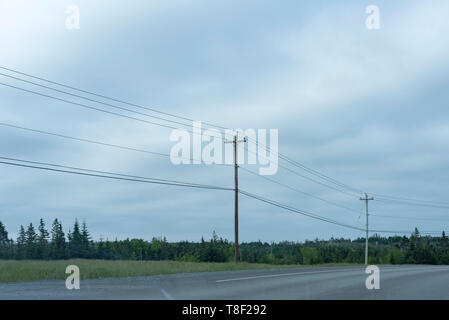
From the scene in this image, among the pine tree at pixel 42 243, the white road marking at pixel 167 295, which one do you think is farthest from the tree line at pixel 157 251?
the white road marking at pixel 167 295

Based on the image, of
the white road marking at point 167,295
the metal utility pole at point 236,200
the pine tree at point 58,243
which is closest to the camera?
the white road marking at point 167,295

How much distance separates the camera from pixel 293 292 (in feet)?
56.1

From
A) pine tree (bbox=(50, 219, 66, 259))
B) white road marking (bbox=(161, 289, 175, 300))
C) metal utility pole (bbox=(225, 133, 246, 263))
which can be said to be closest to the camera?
white road marking (bbox=(161, 289, 175, 300))

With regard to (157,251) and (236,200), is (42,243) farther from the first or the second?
(236,200)

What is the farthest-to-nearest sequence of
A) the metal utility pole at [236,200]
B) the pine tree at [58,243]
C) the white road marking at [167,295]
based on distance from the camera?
1. the pine tree at [58,243]
2. the metal utility pole at [236,200]
3. the white road marking at [167,295]

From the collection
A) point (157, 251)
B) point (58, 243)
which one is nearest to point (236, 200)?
point (58, 243)

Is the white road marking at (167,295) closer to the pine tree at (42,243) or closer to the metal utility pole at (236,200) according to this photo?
the metal utility pole at (236,200)

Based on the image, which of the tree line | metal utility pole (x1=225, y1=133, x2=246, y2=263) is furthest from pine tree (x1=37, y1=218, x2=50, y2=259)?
metal utility pole (x1=225, y1=133, x2=246, y2=263)

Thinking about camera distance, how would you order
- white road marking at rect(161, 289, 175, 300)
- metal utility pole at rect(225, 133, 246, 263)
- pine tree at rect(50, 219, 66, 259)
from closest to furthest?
white road marking at rect(161, 289, 175, 300), metal utility pole at rect(225, 133, 246, 263), pine tree at rect(50, 219, 66, 259)

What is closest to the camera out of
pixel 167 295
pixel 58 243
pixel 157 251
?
pixel 167 295

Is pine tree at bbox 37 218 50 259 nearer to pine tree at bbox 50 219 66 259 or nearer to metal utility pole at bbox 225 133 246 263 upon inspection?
pine tree at bbox 50 219 66 259
